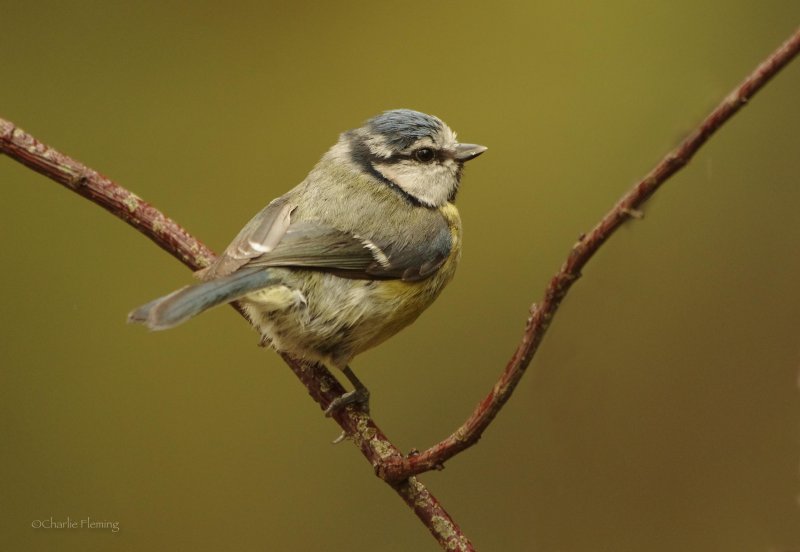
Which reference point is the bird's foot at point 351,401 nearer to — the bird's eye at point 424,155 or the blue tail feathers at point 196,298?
the blue tail feathers at point 196,298

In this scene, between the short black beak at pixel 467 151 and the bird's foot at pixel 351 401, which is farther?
the short black beak at pixel 467 151

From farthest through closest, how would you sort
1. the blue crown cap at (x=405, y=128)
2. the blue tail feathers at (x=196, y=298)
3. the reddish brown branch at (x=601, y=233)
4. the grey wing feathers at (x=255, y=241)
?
the blue crown cap at (x=405, y=128)
the grey wing feathers at (x=255, y=241)
the blue tail feathers at (x=196, y=298)
the reddish brown branch at (x=601, y=233)

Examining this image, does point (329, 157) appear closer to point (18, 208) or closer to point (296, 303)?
point (296, 303)

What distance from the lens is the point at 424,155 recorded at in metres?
1.65

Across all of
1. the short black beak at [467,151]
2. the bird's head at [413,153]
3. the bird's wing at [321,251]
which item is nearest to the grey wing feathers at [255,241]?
the bird's wing at [321,251]

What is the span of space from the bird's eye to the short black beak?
5 centimetres

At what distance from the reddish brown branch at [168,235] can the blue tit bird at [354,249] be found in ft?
0.16

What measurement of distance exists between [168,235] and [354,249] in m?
0.33

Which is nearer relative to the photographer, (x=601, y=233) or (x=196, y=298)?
(x=601, y=233)

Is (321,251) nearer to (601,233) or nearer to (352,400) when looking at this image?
(352,400)

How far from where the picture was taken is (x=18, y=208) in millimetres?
2350

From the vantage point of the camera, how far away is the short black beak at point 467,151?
Result: 5.39ft

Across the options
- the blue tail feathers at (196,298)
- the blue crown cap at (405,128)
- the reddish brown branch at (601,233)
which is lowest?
the reddish brown branch at (601,233)

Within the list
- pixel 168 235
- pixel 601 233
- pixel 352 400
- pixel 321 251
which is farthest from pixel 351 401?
pixel 601 233
